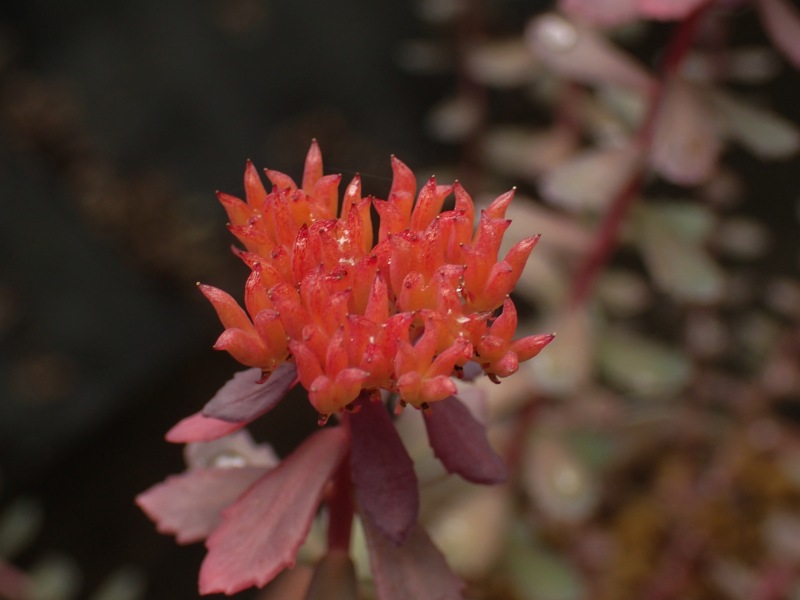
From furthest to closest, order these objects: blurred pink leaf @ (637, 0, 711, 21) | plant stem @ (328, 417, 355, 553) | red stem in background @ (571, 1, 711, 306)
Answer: red stem in background @ (571, 1, 711, 306) < blurred pink leaf @ (637, 0, 711, 21) < plant stem @ (328, 417, 355, 553)


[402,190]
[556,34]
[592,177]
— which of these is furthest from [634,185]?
[402,190]

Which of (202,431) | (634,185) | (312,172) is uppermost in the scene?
(312,172)

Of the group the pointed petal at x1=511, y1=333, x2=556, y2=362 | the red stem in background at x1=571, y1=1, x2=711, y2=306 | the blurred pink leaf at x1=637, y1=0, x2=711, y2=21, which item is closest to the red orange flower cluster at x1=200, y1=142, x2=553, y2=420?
the pointed petal at x1=511, y1=333, x2=556, y2=362

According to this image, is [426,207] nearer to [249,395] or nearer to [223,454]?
[249,395]

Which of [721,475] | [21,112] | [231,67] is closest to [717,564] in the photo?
[721,475]

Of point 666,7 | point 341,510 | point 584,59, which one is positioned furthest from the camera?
point 584,59

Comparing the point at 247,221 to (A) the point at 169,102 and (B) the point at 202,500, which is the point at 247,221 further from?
(A) the point at 169,102

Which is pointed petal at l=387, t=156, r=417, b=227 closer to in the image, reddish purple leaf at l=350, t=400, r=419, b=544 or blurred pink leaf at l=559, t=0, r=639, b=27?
reddish purple leaf at l=350, t=400, r=419, b=544

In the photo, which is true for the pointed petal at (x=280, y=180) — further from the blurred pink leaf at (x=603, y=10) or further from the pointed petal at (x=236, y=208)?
the blurred pink leaf at (x=603, y=10)
